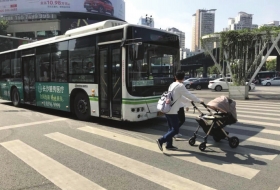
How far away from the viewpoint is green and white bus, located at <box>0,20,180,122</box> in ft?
23.2

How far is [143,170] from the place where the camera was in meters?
4.38

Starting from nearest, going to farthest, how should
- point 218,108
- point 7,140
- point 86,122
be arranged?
point 218,108 → point 7,140 → point 86,122

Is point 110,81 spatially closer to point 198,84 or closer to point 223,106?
point 223,106

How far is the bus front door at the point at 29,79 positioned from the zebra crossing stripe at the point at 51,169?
5550mm

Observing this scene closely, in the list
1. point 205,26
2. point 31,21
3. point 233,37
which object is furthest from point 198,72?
point 233,37

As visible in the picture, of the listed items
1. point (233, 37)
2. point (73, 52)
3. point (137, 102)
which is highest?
point (233, 37)

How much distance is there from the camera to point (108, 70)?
7578 mm

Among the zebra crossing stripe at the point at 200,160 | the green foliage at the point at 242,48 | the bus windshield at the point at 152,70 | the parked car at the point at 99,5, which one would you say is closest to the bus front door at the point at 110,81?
the bus windshield at the point at 152,70

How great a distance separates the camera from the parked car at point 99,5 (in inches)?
2731

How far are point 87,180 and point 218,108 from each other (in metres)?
3.12

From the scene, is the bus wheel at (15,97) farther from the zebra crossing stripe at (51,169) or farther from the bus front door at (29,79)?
the zebra crossing stripe at (51,169)

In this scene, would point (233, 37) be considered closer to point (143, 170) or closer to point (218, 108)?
point (218, 108)

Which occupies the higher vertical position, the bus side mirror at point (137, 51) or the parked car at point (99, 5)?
the parked car at point (99, 5)

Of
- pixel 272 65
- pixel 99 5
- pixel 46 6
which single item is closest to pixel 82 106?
Answer: pixel 46 6
